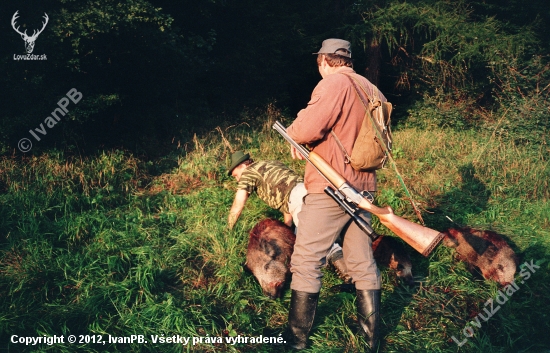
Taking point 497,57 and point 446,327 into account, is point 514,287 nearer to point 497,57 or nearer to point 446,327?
point 446,327

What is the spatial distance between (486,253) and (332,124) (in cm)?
257

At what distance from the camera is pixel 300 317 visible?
12.4 ft

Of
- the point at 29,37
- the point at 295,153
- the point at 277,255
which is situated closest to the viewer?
the point at 295,153

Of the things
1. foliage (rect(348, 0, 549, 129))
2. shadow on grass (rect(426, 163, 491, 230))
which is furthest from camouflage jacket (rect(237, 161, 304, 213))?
foliage (rect(348, 0, 549, 129))

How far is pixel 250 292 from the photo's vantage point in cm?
466

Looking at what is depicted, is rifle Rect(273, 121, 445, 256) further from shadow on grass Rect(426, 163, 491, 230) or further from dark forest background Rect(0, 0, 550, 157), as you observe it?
dark forest background Rect(0, 0, 550, 157)

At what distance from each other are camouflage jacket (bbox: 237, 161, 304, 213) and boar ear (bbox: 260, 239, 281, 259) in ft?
1.69

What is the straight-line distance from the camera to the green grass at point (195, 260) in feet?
13.4

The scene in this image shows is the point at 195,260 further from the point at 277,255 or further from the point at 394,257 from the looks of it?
the point at 394,257

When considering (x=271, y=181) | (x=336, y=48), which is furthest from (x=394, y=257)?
(x=336, y=48)

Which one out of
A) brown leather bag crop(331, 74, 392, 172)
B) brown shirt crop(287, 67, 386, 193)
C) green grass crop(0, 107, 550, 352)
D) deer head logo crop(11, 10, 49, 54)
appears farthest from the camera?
deer head logo crop(11, 10, 49, 54)

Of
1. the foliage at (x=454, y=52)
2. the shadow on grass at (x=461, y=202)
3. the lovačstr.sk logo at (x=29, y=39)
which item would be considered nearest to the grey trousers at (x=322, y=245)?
the shadow on grass at (x=461, y=202)

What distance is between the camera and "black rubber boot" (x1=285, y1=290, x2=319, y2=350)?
373cm

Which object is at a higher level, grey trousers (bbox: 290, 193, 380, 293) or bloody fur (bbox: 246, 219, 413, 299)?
grey trousers (bbox: 290, 193, 380, 293)
